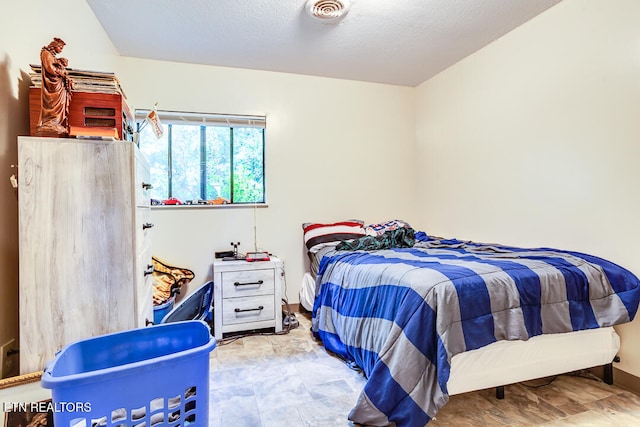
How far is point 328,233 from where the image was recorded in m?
3.09

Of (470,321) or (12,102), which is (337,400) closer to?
(470,321)

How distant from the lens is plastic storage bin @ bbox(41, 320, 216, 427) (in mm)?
761

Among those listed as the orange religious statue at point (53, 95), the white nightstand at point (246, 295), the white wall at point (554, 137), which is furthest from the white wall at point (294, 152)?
the orange religious statue at point (53, 95)

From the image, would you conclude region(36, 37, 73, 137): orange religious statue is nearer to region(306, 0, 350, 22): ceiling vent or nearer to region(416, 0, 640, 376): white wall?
region(306, 0, 350, 22): ceiling vent

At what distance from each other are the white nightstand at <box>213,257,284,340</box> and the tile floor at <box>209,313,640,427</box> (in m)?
0.46

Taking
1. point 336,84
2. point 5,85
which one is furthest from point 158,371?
point 336,84

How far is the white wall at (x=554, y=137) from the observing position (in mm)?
1898

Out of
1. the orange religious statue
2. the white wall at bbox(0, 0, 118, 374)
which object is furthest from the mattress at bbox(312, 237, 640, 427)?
the orange religious statue

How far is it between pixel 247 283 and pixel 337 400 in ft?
4.24

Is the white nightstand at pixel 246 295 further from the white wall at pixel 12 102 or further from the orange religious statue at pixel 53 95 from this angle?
the orange religious statue at pixel 53 95

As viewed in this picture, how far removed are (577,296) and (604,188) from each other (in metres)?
0.75

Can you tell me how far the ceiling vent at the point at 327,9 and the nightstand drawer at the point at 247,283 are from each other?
1.99m

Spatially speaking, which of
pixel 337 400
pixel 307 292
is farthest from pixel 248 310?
pixel 337 400

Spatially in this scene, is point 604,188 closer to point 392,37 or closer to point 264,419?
point 392,37
